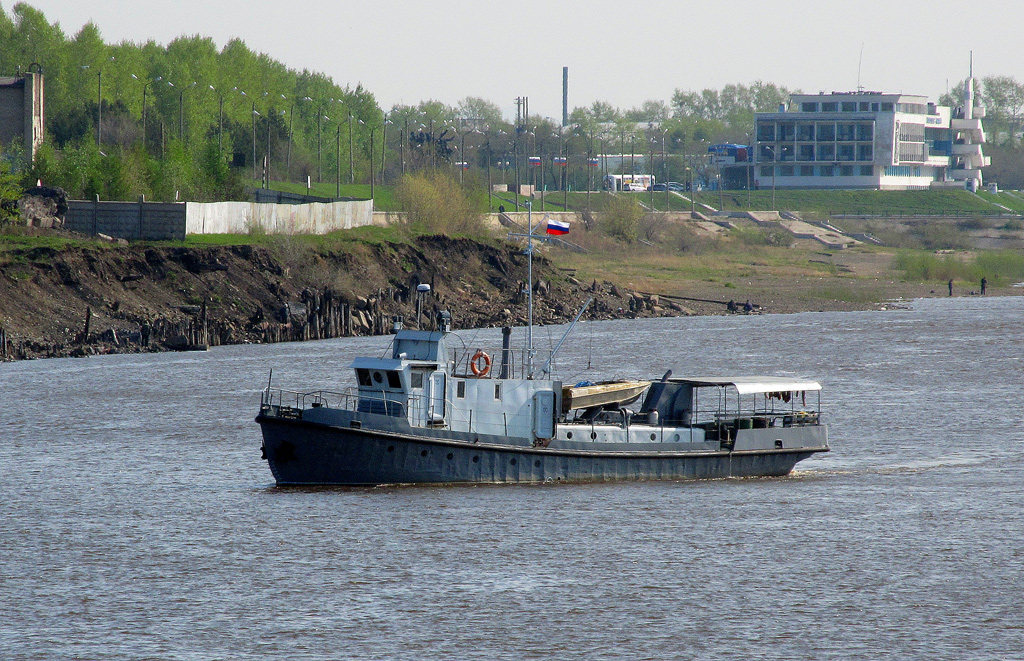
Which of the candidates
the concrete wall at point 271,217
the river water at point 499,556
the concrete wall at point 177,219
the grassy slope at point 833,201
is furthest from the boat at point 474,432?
the grassy slope at point 833,201

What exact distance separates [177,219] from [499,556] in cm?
5974

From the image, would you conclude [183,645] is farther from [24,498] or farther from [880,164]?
[880,164]

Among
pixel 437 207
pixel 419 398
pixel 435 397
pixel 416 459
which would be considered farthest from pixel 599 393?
pixel 437 207

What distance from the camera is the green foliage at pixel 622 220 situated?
134625mm

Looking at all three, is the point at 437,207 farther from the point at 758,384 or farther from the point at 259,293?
the point at 758,384

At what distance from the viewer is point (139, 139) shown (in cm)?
12506

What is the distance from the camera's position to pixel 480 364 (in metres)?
33.8

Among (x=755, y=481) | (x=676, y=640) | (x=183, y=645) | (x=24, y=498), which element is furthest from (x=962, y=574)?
(x=24, y=498)

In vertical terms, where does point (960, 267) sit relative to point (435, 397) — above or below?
above

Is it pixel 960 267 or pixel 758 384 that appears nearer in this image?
pixel 758 384

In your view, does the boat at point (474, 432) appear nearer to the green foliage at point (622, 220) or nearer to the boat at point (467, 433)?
the boat at point (467, 433)

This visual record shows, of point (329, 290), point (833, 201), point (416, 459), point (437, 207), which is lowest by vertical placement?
point (416, 459)

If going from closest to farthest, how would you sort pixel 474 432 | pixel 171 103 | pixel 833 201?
pixel 474 432 < pixel 171 103 < pixel 833 201

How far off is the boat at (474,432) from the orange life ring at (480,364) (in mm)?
37
